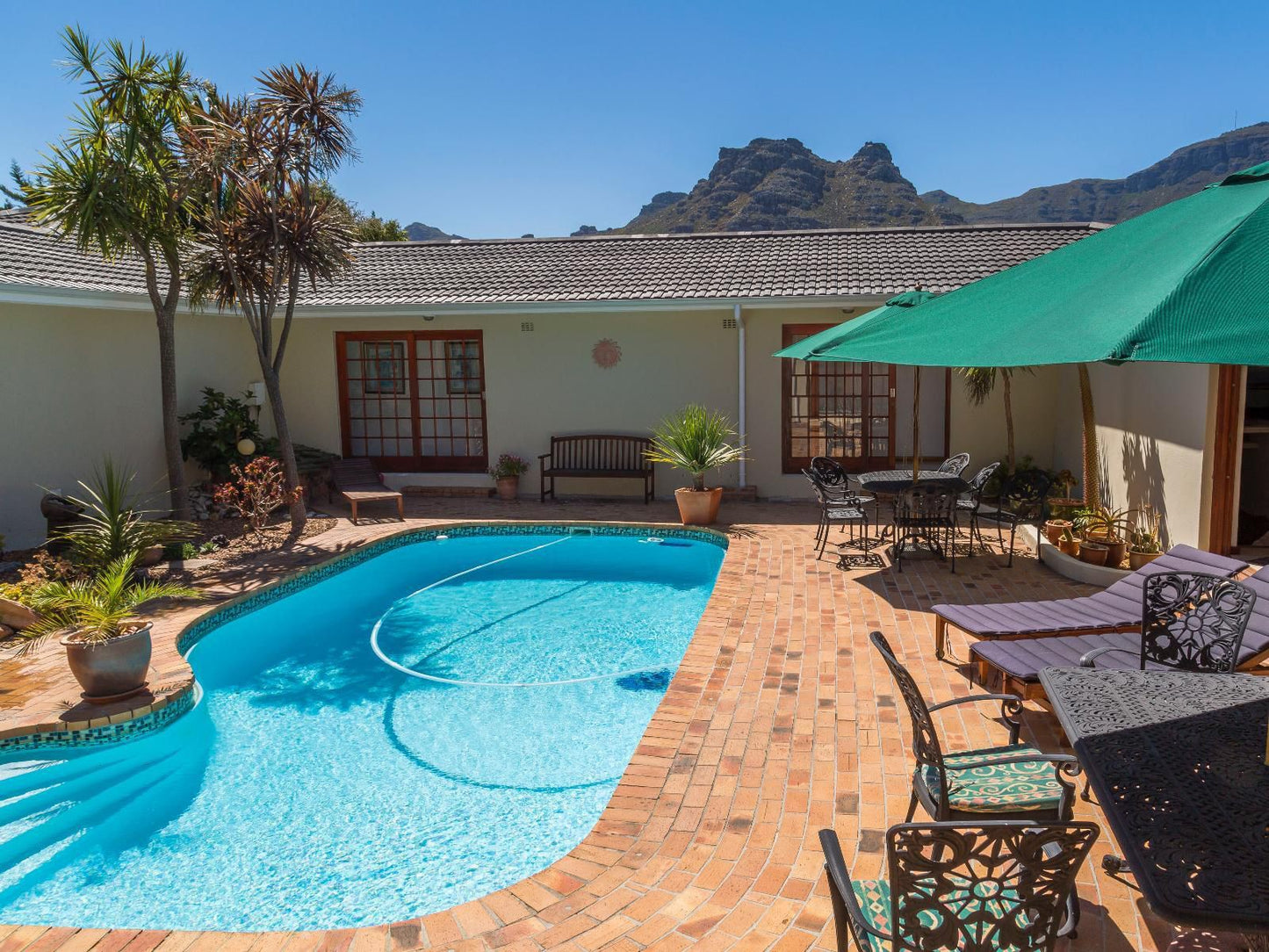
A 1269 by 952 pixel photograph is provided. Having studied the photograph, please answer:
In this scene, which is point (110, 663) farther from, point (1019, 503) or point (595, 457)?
point (1019, 503)

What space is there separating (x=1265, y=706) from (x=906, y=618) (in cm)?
377

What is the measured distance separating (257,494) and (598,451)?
4922mm

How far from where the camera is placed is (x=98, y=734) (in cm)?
543

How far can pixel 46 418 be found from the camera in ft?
32.3

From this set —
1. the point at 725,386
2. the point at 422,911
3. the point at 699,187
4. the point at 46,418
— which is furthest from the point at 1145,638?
the point at 699,187

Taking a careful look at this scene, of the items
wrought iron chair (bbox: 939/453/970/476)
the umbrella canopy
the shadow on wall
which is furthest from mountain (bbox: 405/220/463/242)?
the umbrella canopy

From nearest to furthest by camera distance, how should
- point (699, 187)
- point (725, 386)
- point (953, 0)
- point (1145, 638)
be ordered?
point (1145, 638), point (725, 386), point (953, 0), point (699, 187)

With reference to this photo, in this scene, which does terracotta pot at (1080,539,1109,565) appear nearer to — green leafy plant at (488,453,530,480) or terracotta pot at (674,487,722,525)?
terracotta pot at (674,487,722,525)

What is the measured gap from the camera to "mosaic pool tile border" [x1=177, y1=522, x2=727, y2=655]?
8109 millimetres

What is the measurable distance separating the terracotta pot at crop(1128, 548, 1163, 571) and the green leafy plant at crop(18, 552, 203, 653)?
800 cm

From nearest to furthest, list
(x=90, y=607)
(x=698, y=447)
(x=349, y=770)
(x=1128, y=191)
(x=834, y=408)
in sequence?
(x=349, y=770) < (x=90, y=607) < (x=698, y=447) < (x=834, y=408) < (x=1128, y=191)

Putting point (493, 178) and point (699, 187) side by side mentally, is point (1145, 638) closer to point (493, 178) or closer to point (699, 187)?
point (493, 178)

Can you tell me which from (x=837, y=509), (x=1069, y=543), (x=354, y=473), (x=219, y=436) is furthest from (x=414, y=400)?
(x=1069, y=543)

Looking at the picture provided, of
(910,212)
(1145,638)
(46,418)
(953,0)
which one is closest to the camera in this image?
(1145,638)
